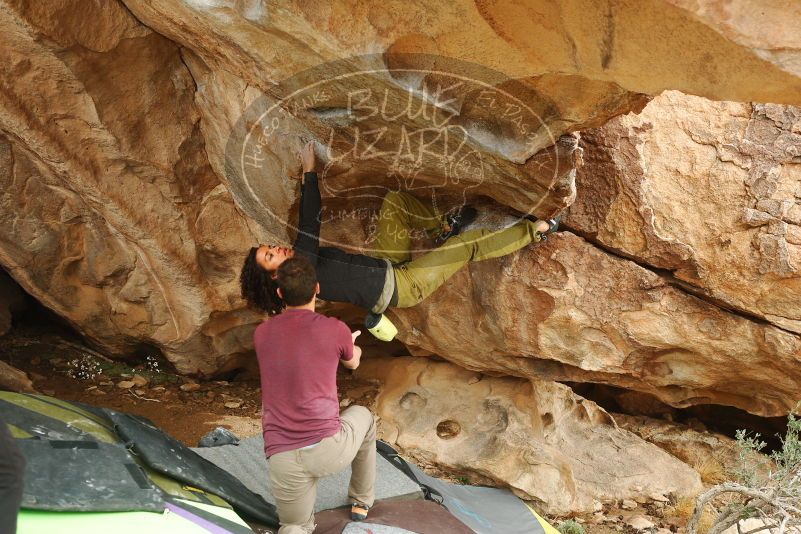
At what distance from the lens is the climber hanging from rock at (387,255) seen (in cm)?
328

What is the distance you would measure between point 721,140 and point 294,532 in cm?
282

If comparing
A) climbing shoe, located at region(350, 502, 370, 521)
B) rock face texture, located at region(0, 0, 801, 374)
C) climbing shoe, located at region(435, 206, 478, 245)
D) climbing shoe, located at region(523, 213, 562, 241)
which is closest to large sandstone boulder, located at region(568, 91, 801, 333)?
climbing shoe, located at region(523, 213, 562, 241)

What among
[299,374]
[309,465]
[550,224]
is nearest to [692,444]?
[550,224]

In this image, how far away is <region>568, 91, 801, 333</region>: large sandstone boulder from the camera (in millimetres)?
3744

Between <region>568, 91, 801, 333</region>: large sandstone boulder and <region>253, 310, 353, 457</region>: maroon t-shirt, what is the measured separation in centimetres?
173

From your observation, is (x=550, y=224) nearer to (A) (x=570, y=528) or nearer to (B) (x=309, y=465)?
(B) (x=309, y=465)

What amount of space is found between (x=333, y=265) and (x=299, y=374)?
0.86 metres

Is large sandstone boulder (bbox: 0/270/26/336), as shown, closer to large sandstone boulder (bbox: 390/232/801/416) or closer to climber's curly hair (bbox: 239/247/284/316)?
large sandstone boulder (bbox: 390/232/801/416)

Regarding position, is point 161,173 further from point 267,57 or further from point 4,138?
point 267,57

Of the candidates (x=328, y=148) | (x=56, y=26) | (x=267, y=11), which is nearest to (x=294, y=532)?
(x=328, y=148)

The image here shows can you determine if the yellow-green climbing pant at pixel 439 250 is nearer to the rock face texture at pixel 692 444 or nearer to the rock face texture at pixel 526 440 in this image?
the rock face texture at pixel 526 440

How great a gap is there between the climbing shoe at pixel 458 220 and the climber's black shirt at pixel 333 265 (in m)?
0.46

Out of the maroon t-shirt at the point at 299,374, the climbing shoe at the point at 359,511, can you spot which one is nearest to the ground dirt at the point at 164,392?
the climbing shoe at the point at 359,511

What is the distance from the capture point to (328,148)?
3699 millimetres
